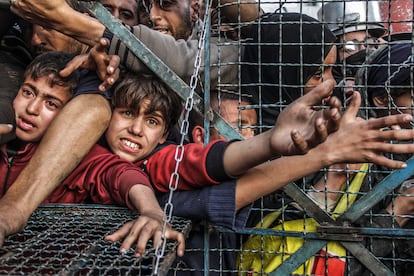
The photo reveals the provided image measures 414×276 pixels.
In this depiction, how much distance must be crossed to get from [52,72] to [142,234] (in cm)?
89

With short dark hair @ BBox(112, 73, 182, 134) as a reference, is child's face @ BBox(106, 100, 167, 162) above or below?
below

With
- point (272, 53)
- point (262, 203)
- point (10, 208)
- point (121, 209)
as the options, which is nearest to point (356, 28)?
point (272, 53)

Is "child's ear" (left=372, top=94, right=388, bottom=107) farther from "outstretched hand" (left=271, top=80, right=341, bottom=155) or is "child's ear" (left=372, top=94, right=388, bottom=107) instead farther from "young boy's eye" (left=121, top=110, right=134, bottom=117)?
"young boy's eye" (left=121, top=110, right=134, bottom=117)

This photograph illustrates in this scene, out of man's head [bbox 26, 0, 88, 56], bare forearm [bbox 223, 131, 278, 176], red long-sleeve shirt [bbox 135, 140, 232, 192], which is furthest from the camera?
man's head [bbox 26, 0, 88, 56]

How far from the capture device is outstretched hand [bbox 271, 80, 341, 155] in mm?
1426

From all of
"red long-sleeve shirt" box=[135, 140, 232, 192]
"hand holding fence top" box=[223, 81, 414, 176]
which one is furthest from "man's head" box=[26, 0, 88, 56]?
"hand holding fence top" box=[223, 81, 414, 176]

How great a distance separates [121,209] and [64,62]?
679 mm

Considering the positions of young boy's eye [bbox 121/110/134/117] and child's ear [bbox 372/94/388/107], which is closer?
young boy's eye [bbox 121/110/134/117]

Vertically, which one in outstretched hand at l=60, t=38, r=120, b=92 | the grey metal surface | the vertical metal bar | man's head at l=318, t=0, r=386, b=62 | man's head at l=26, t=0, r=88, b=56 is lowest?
the grey metal surface

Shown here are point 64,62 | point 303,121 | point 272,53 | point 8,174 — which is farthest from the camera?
point 272,53

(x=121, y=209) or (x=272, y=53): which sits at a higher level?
(x=272, y=53)

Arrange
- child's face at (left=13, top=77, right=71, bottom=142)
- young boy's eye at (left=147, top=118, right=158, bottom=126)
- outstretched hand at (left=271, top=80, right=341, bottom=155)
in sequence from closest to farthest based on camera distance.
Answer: outstretched hand at (left=271, top=80, right=341, bottom=155) → child's face at (left=13, top=77, right=71, bottom=142) → young boy's eye at (left=147, top=118, right=158, bottom=126)

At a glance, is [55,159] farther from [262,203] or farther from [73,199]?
[262,203]

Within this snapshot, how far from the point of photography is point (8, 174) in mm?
2025
